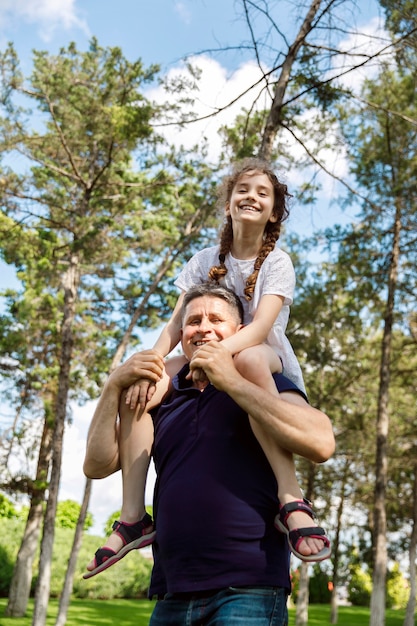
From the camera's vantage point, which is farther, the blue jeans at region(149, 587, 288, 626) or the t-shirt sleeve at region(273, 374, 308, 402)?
the t-shirt sleeve at region(273, 374, 308, 402)

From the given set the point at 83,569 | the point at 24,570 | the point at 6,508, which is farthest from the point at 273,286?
the point at 83,569

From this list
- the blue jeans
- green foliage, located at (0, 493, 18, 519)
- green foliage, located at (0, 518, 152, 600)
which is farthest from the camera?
green foliage, located at (0, 493, 18, 519)

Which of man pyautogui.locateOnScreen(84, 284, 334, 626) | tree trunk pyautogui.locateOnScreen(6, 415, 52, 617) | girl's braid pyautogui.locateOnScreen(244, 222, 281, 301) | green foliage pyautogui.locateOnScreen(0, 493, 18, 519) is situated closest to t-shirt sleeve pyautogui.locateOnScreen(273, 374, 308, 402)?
man pyautogui.locateOnScreen(84, 284, 334, 626)

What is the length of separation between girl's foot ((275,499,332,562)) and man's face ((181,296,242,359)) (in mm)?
610

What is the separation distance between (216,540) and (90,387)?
17139mm

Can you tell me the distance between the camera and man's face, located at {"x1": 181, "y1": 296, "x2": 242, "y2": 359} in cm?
235

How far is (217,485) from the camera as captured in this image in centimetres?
194

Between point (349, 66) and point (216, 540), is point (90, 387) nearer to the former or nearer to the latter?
point (349, 66)

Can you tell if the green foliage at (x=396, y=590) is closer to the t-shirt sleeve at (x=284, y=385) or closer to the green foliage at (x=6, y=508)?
the green foliage at (x=6, y=508)

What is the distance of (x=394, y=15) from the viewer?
10078 millimetres

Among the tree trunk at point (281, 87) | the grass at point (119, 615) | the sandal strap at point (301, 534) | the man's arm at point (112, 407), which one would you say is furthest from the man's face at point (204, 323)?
the grass at point (119, 615)

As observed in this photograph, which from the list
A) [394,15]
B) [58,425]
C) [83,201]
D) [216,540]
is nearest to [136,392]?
[216,540]

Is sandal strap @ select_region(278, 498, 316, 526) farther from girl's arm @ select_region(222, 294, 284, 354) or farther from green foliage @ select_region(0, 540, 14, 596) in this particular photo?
green foliage @ select_region(0, 540, 14, 596)

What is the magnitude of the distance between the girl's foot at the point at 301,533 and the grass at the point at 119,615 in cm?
1818
